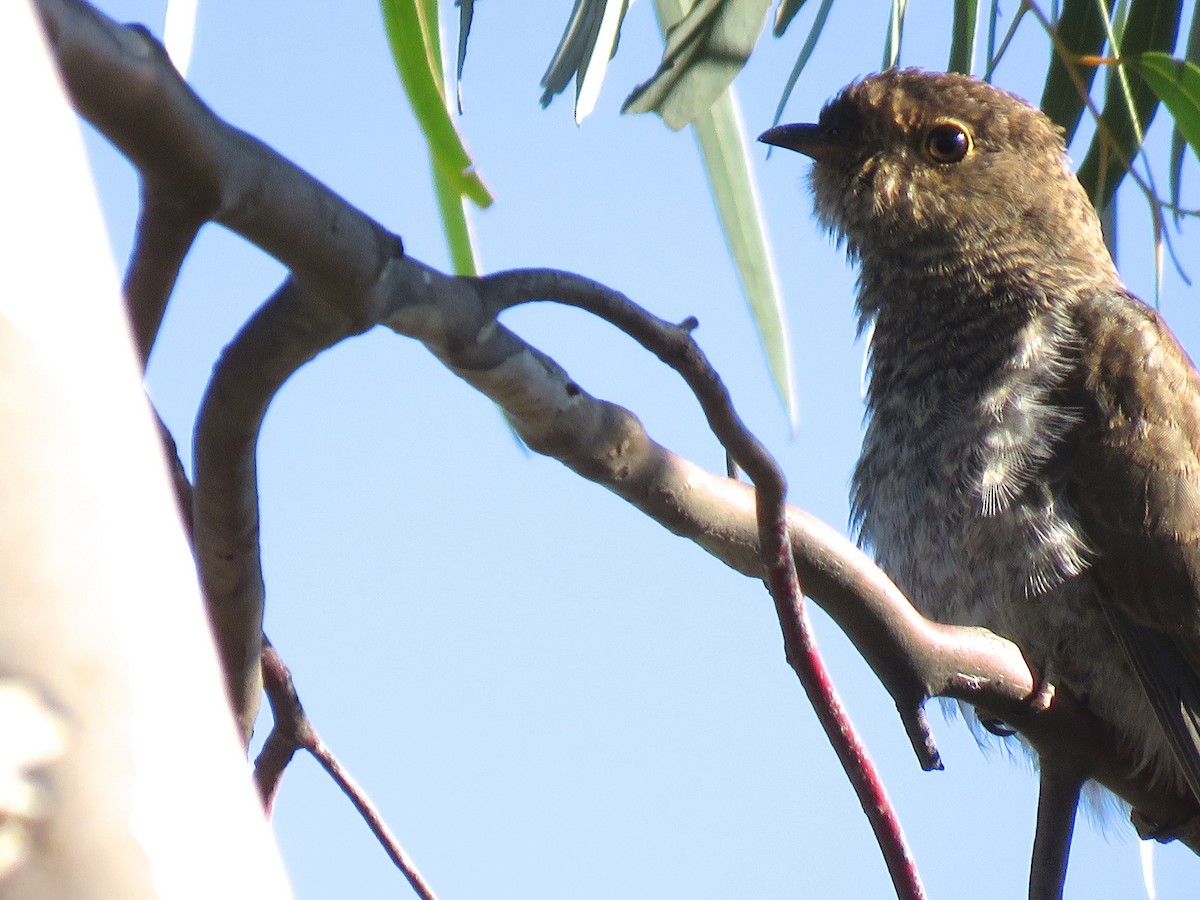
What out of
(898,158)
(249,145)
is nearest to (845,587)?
(249,145)

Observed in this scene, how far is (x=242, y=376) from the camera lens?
920 millimetres

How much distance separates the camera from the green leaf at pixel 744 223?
1.96 metres

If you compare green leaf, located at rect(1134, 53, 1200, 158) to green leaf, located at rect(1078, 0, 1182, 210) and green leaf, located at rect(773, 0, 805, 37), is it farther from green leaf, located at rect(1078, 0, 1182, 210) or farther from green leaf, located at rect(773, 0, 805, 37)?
green leaf, located at rect(773, 0, 805, 37)

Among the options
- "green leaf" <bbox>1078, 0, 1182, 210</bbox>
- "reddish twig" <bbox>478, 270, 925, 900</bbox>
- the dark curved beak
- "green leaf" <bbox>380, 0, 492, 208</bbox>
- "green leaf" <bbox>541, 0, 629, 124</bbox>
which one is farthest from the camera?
the dark curved beak

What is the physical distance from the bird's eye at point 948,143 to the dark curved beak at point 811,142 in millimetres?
169

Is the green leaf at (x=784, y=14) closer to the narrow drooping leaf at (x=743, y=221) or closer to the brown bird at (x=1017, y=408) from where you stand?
the narrow drooping leaf at (x=743, y=221)

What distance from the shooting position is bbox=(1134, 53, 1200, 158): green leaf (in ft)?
7.65

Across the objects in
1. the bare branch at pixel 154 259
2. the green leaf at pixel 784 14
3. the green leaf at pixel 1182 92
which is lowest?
the bare branch at pixel 154 259

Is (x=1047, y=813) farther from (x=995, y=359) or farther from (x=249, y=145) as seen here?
(x=249, y=145)

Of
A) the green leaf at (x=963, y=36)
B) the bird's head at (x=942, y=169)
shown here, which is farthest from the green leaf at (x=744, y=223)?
the green leaf at (x=963, y=36)

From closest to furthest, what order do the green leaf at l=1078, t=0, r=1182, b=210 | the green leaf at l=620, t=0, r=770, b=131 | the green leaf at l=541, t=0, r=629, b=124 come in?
the green leaf at l=620, t=0, r=770, b=131 < the green leaf at l=541, t=0, r=629, b=124 < the green leaf at l=1078, t=0, r=1182, b=210

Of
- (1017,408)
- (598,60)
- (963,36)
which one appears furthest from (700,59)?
(963,36)

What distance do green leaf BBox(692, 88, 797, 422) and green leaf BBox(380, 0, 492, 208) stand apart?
492mm

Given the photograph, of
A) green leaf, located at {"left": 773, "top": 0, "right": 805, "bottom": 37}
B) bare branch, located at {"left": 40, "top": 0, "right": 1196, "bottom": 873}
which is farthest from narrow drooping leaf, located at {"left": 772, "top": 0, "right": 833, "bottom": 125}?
bare branch, located at {"left": 40, "top": 0, "right": 1196, "bottom": 873}
